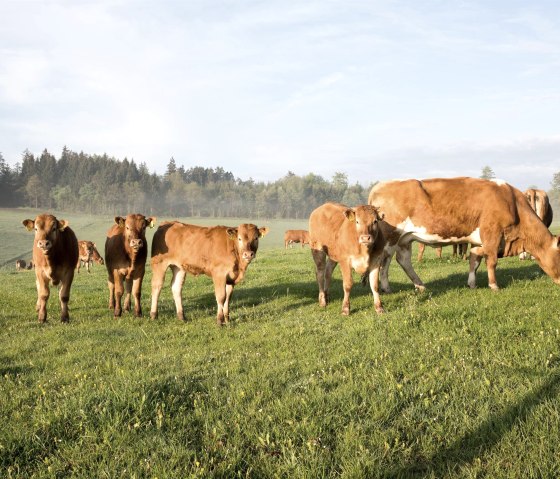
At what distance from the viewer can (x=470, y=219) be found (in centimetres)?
1108

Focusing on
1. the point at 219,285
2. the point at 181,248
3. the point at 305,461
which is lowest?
the point at 305,461

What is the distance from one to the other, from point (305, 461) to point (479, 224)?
8.87 metres

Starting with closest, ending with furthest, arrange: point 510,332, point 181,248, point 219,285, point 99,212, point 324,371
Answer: point 324,371 < point 510,332 < point 219,285 < point 181,248 < point 99,212

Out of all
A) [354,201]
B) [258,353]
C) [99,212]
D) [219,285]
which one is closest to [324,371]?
[258,353]

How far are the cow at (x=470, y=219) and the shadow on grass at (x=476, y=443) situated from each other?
21.4 feet

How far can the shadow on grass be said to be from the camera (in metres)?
3.71

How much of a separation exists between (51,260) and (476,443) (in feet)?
31.5

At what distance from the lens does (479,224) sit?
1106 cm

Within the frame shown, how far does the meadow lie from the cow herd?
147 centimetres

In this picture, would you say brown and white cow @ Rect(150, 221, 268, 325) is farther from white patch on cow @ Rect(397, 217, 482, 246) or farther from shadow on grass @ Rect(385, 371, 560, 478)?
shadow on grass @ Rect(385, 371, 560, 478)

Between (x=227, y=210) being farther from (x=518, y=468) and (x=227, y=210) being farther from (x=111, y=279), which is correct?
(x=518, y=468)

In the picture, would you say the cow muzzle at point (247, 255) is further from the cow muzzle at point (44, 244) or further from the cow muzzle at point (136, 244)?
the cow muzzle at point (44, 244)

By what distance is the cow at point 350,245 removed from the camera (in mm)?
Result: 9281

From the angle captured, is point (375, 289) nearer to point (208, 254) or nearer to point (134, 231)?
point (208, 254)
